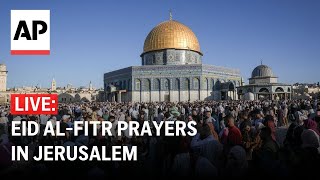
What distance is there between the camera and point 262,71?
1788 inches

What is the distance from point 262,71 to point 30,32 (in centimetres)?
4246

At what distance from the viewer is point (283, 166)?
3.31 meters

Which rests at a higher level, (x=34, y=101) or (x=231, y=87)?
(x=231, y=87)

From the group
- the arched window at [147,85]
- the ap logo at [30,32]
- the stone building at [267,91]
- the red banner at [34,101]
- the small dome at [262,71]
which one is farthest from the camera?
the small dome at [262,71]

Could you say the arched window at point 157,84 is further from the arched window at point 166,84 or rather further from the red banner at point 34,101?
the red banner at point 34,101

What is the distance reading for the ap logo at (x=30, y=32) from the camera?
6680 millimetres

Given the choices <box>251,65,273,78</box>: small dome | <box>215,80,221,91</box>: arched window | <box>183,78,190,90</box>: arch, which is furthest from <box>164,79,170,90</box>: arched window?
<box>251,65,273,78</box>: small dome

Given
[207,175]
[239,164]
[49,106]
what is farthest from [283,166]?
[49,106]

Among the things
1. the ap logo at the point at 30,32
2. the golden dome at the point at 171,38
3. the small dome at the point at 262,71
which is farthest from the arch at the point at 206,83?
the ap logo at the point at 30,32

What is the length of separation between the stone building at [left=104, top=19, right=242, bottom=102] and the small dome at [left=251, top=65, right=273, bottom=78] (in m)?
4.44

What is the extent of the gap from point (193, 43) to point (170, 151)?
127ft

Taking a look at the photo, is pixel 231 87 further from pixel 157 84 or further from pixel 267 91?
pixel 157 84

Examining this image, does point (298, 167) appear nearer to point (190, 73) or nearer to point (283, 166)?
point (283, 166)

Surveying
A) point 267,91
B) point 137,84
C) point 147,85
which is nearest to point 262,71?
point 267,91
